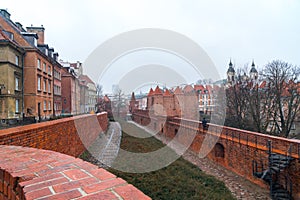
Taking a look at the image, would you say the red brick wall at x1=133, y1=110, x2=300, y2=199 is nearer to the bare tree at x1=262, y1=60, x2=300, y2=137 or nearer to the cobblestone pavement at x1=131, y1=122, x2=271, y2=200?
the cobblestone pavement at x1=131, y1=122, x2=271, y2=200

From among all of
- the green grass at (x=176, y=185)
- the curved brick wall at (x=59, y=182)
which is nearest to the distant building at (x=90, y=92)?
the green grass at (x=176, y=185)

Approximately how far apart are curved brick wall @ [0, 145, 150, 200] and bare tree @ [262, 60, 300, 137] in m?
19.8

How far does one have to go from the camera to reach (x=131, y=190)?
4.34ft

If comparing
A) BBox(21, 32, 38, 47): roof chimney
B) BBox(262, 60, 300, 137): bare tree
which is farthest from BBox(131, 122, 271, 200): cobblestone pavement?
BBox(21, 32, 38, 47): roof chimney

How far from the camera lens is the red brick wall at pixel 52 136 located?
391cm

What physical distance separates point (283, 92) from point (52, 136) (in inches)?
772

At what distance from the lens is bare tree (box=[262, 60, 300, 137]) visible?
18514mm

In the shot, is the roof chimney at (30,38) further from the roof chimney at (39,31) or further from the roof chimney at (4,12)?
the roof chimney at (39,31)

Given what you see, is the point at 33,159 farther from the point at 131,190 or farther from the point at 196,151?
the point at 196,151

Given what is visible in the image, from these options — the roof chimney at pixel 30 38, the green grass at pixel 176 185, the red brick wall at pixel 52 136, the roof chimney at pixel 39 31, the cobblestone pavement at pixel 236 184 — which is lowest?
the cobblestone pavement at pixel 236 184

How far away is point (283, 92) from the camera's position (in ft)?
63.7

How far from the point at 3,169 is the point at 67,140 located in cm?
554

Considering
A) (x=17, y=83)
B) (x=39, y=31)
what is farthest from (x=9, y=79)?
(x=39, y=31)

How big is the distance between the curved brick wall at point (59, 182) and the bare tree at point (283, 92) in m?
19.8
